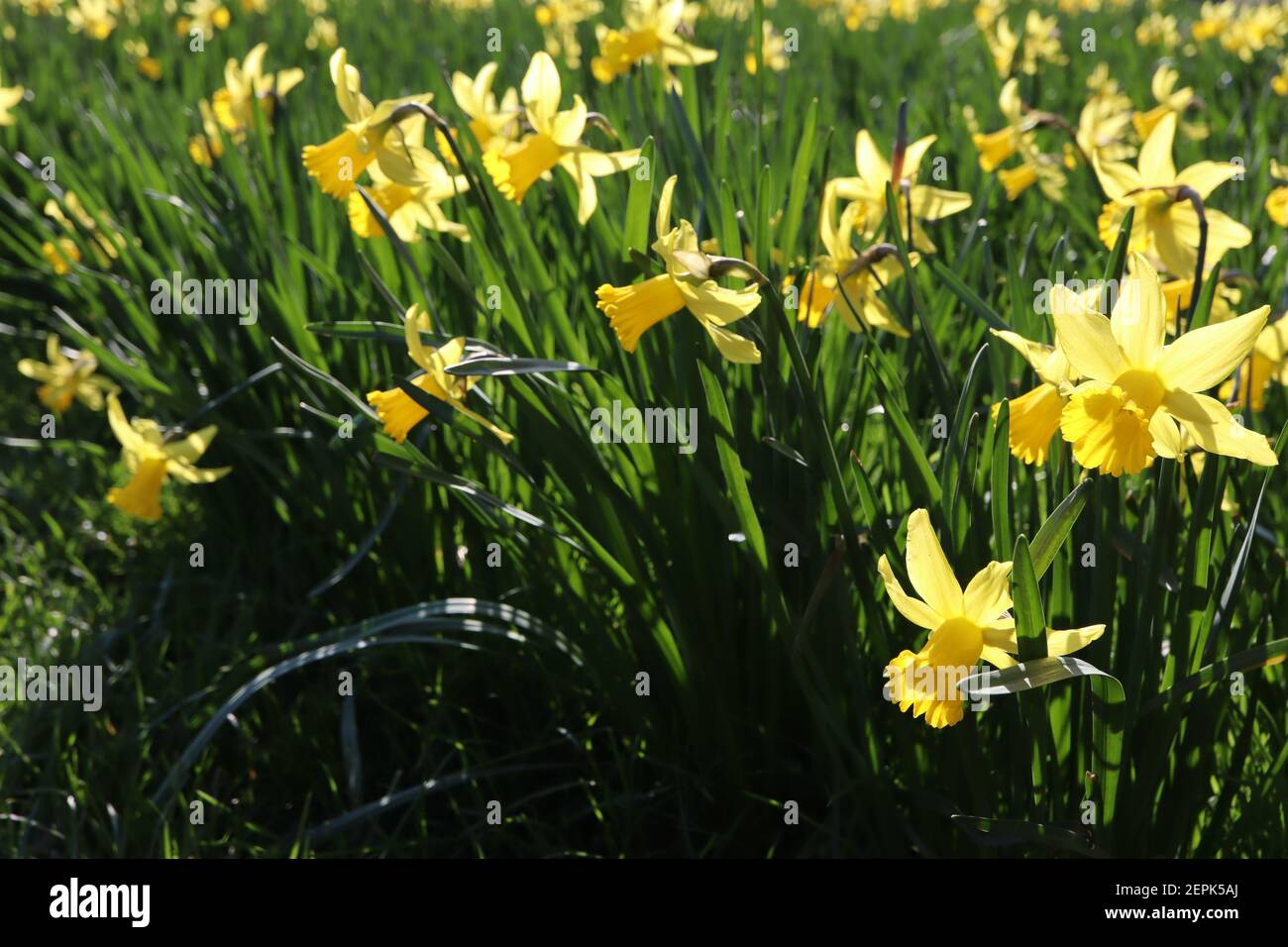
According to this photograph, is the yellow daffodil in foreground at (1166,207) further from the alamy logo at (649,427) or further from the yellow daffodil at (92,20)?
the yellow daffodil at (92,20)

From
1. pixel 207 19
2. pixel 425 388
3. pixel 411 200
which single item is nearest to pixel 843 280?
pixel 425 388

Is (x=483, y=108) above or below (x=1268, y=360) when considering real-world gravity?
above

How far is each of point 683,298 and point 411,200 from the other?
69 cm

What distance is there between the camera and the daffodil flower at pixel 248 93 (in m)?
2.54

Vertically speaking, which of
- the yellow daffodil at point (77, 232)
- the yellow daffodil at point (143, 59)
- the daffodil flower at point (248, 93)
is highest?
the yellow daffodil at point (143, 59)

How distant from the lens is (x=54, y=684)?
2.11 meters

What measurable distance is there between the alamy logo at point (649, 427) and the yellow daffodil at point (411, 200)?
17.3 inches

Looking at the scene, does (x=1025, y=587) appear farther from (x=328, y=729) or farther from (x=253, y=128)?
(x=253, y=128)

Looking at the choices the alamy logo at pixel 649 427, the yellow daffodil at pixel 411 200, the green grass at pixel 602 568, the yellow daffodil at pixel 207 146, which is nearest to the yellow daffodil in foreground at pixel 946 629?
the green grass at pixel 602 568

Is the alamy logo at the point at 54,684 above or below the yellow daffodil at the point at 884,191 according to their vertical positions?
below

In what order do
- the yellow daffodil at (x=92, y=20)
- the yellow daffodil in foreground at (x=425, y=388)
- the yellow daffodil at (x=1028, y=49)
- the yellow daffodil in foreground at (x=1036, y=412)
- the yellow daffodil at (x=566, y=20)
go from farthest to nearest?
the yellow daffodil at (x=92, y=20)
the yellow daffodil at (x=566, y=20)
the yellow daffodil at (x=1028, y=49)
the yellow daffodil in foreground at (x=425, y=388)
the yellow daffodil in foreground at (x=1036, y=412)

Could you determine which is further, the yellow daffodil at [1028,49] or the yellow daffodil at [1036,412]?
the yellow daffodil at [1028,49]

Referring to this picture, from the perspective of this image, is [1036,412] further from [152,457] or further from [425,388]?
[152,457]

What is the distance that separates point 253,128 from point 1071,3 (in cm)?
699
